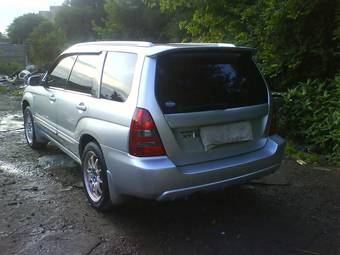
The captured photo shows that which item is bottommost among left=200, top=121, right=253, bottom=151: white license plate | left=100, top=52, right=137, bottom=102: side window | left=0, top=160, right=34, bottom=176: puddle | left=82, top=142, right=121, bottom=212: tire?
left=0, top=160, right=34, bottom=176: puddle

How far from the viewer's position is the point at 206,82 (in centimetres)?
379

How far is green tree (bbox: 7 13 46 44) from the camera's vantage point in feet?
131

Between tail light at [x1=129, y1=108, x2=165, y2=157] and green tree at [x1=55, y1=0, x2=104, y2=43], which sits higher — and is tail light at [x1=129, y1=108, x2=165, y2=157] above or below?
above

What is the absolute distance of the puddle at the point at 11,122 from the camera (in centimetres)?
884

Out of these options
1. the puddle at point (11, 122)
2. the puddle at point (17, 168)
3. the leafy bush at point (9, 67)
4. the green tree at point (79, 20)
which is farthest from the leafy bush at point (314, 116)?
the green tree at point (79, 20)

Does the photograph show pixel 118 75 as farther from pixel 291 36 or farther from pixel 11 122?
pixel 11 122

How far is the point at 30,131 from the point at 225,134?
421 cm

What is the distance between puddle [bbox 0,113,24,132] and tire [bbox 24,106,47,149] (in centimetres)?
183

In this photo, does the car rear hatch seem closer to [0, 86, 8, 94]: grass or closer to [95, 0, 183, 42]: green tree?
[0, 86, 8, 94]: grass

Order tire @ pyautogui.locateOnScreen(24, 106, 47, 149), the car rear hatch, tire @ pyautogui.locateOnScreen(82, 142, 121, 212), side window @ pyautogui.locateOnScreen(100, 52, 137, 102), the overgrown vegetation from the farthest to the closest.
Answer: tire @ pyautogui.locateOnScreen(24, 106, 47, 149) → the overgrown vegetation → tire @ pyautogui.locateOnScreen(82, 142, 121, 212) → side window @ pyautogui.locateOnScreen(100, 52, 137, 102) → the car rear hatch

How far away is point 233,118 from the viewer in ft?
12.5

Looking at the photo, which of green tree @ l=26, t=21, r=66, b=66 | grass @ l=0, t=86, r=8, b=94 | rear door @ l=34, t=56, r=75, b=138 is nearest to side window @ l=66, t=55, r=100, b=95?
rear door @ l=34, t=56, r=75, b=138

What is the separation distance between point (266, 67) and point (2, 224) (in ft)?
16.8

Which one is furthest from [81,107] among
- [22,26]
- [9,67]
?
[22,26]
